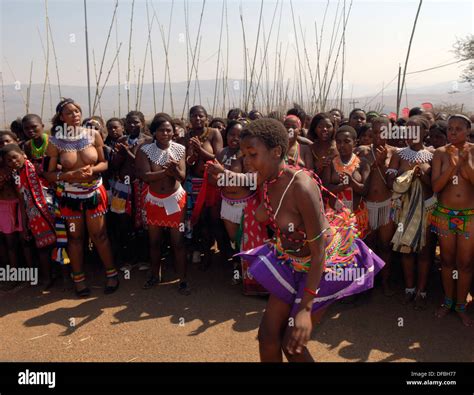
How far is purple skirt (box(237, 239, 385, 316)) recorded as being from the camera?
2.45 meters

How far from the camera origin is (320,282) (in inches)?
96.5

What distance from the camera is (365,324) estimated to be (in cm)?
372

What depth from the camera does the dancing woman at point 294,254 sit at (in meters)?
2.25

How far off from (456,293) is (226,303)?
2.21 metres

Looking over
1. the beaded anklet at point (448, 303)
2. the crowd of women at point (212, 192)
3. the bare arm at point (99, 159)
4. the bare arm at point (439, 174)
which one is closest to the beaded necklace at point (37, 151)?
the crowd of women at point (212, 192)

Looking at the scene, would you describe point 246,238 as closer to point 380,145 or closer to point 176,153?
point 176,153
